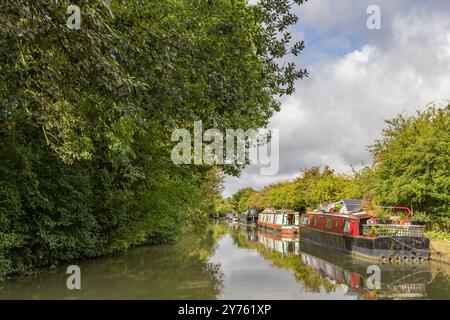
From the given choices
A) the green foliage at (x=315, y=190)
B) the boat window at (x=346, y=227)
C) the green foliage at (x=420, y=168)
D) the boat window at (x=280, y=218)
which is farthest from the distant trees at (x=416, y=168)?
the boat window at (x=280, y=218)

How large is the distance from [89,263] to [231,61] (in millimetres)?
11381

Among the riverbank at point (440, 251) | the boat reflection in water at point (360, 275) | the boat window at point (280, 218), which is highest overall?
the boat window at point (280, 218)

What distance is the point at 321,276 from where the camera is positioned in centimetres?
1572

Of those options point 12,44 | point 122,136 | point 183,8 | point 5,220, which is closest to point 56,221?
point 5,220

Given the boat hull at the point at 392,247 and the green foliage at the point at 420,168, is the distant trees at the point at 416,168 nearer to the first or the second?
the green foliage at the point at 420,168

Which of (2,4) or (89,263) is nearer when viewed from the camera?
(2,4)

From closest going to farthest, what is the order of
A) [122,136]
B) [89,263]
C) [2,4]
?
[2,4] < [122,136] < [89,263]

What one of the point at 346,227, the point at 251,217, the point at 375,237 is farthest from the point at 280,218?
the point at 251,217

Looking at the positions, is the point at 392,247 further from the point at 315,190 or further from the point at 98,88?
the point at 315,190

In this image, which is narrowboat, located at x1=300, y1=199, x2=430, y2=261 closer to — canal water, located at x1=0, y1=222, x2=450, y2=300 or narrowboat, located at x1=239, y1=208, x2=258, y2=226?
canal water, located at x1=0, y1=222, x2=450, y2=300

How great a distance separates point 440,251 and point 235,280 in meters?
8.68

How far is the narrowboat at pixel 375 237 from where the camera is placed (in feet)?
59.0

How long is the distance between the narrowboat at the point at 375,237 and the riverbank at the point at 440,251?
0.33 m
